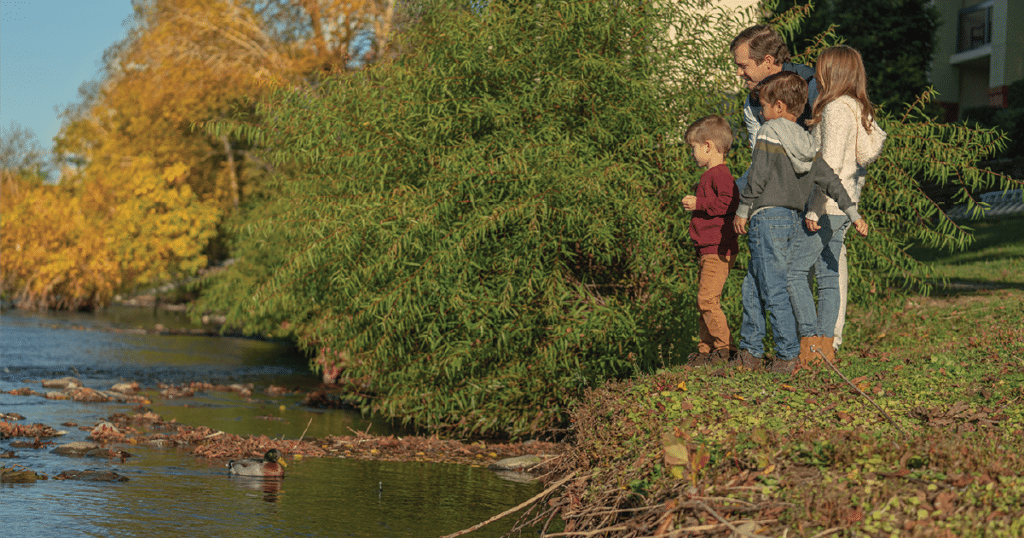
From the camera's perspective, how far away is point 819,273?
670 cm

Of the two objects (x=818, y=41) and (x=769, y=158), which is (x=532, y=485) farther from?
(x=818, y=41)

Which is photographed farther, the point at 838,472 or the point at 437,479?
the point at 437,479

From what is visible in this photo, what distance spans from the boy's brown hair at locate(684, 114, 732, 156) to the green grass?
24.9ft

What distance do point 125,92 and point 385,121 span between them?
23.3 meters

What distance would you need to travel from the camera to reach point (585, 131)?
876 centimetres

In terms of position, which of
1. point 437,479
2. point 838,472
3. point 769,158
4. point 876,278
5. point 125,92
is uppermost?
A: point 125,92

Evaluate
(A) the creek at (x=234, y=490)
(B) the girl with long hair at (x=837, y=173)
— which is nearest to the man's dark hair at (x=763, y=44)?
(B) the girl with long hair at (x=837, y=173)

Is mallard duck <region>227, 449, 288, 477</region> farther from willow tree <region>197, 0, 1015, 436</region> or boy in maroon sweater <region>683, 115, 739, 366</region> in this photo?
boy in maroon sweater <region>683, 115, 739, 366</region>

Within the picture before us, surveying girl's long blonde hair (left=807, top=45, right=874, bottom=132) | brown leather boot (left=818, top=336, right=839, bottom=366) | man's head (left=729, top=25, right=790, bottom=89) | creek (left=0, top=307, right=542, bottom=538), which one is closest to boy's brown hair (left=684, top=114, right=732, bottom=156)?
man's head (left=729, top=25, right=790, bottom=89)

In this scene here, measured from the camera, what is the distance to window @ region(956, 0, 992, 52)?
3398 centimetres

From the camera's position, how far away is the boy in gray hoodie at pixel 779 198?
6.08 meters

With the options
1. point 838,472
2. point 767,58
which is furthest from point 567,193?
point 838,472

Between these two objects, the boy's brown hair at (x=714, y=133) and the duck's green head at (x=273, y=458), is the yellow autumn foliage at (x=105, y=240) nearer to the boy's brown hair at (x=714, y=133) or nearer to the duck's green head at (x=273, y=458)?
the duck's green head at (x=273, y=458)

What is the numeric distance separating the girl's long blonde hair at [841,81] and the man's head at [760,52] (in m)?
0.28
